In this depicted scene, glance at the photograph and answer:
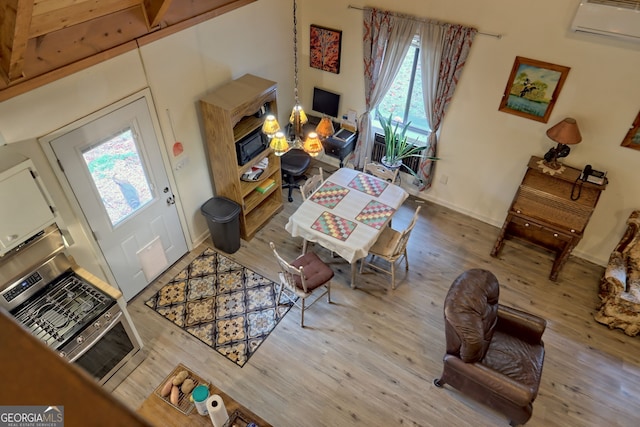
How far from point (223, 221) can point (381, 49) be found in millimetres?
2957

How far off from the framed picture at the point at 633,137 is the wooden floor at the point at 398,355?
5.22 ft

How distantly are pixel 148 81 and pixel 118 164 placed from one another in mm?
837

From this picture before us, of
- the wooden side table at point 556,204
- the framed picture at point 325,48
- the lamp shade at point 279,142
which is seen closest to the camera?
the lamp shade at point 279,142

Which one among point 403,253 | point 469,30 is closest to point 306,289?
point 403,253

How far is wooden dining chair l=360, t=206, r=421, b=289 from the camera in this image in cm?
465

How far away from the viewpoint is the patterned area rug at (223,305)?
443 cm

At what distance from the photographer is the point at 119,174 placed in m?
4.10

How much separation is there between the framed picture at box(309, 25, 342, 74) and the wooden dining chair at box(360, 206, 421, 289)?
2.52 m

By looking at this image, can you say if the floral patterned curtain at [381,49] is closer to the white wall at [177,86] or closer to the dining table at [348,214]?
the white wall at [177,86]

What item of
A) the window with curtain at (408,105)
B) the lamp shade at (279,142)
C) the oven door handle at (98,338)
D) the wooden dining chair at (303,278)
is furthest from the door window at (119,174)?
the window with curtain at (408,105)

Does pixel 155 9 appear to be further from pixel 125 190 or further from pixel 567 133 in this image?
pixel 567 133

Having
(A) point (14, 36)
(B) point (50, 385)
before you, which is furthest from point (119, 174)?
(B) point (50, 385)

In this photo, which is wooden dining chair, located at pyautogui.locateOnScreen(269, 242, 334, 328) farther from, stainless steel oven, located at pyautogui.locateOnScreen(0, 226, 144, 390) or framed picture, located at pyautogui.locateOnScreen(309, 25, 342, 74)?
framed picture, located at pyautogui.locateOnScreen(309, 25, 342, 74)

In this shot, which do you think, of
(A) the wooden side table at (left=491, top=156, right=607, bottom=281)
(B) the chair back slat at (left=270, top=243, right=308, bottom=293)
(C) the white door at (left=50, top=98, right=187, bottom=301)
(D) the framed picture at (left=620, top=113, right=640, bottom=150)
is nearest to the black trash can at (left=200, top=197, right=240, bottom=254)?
(C) the white door at (left=50, top=98, right=187, bottom=301)
